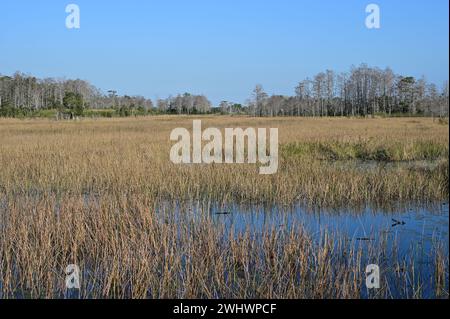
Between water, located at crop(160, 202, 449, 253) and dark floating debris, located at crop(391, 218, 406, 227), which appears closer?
water, located at crop(160, 202, 449, 253)

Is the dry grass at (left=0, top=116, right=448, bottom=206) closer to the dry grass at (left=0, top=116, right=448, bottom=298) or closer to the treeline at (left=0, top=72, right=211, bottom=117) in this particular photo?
the dry grass at (left=0, top=116, right=448, bottom=298)

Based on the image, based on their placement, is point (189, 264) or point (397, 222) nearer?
point (189, 264)

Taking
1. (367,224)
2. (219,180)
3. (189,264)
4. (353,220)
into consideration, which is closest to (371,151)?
(219,180)

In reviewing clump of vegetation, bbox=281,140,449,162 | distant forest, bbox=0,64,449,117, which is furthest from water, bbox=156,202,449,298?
distant forest, bbox=0,64,449,117

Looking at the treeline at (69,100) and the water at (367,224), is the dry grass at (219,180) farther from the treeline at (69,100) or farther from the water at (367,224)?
the treeline at (69,100)

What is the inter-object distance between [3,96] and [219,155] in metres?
68.3

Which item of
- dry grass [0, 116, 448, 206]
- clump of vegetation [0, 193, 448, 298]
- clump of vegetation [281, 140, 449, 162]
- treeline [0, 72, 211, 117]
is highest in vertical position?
treeline [0, 72, 211, 117]

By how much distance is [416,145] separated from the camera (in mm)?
14312

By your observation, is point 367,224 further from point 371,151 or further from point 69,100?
point 69,100

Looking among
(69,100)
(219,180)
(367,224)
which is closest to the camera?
(367,224)

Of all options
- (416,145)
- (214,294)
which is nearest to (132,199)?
(214,294)

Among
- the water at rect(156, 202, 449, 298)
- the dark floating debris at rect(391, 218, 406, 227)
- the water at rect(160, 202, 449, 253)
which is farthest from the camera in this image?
the dark floating debris at rect(391, 218, 406, 227)
